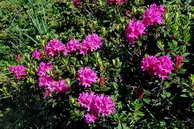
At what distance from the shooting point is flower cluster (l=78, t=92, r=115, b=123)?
121 inches

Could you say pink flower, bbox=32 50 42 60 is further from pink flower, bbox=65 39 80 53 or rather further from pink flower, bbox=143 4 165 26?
pink flower, bbox=143 4 165 26

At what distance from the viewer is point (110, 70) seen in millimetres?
3572

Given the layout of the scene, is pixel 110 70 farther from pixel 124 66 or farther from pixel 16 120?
pixel 16 120

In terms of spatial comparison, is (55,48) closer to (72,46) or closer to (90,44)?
(72,46)

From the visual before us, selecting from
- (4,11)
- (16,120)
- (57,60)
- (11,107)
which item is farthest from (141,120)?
(4,11)

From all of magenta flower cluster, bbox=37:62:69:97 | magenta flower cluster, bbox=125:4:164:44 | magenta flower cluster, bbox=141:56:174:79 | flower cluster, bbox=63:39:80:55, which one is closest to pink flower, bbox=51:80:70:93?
magenta flower cluster, bbox=37:62:69:97

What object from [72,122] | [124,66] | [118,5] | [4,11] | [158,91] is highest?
[4,11]

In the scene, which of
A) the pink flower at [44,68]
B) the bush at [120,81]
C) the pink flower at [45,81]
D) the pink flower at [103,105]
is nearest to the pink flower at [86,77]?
the bush at [120,81]

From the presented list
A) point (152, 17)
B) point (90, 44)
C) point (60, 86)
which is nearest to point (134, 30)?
point (152, 17)

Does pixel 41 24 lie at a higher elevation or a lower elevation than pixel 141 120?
higher

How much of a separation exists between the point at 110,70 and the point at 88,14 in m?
2.22

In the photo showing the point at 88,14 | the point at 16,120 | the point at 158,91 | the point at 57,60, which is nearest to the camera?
the point at 158,91

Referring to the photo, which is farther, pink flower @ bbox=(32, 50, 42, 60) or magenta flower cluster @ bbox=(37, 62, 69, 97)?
pink flower @ bbox=(32, 50, 42, 60)

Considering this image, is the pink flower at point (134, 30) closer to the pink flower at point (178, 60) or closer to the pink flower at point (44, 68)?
the pink flower at point (178, 60)
